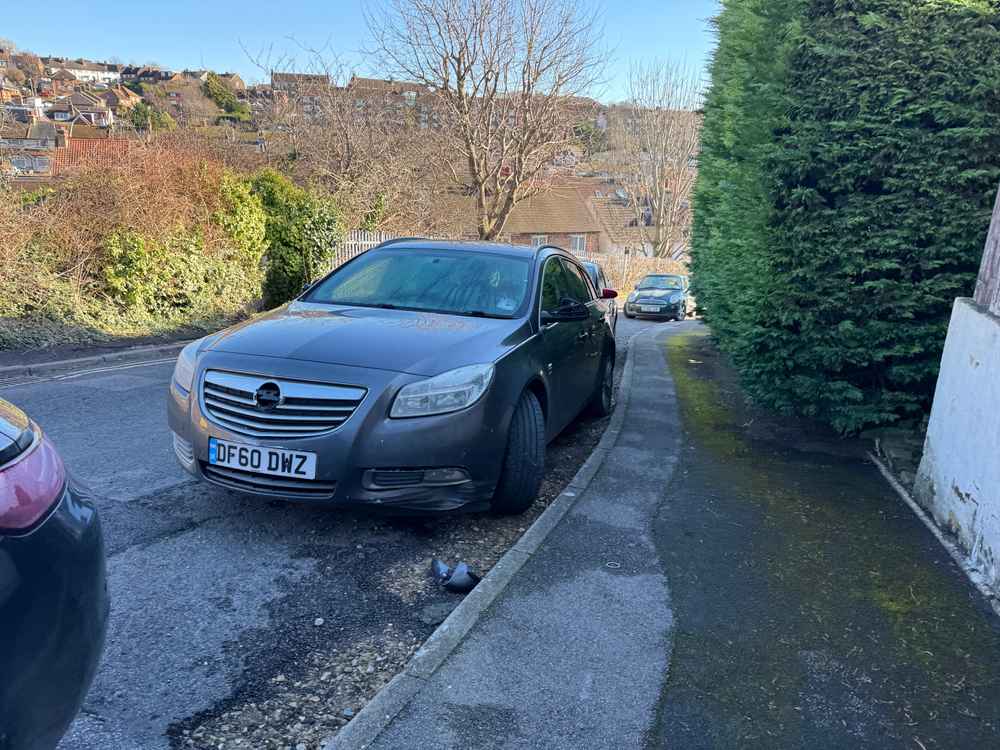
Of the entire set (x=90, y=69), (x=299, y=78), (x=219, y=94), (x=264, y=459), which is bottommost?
(x=264, y=459)

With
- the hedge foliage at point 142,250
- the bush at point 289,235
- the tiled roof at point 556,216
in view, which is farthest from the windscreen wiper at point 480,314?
the tiled roof at point 556,216

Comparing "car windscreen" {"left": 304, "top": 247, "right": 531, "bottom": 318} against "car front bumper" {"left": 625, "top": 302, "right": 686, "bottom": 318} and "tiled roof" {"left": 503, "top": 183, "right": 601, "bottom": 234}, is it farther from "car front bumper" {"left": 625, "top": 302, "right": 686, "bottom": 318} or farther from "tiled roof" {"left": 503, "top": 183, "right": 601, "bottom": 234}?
"tiled roof" {"left": 503, "top": 183, "right": 601, "bottom": 234}

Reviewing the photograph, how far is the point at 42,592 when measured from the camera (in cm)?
161

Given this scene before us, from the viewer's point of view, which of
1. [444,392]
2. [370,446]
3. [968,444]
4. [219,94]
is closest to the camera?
[370,446]

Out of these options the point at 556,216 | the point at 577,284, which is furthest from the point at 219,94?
the point at 577,284

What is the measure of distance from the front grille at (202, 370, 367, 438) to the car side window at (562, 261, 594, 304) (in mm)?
2924

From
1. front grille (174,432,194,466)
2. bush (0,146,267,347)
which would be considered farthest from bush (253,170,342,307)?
front grille (174,432,194,466)

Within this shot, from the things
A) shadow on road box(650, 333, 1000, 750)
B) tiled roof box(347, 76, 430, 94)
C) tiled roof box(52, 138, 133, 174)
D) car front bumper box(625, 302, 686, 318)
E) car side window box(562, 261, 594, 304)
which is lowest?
car front bumper box(625, 302, 686, 318)

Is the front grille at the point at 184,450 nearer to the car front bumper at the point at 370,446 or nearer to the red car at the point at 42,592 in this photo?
the car front bumper at the point at 370,446

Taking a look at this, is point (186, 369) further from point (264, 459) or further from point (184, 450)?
point (264, 459)

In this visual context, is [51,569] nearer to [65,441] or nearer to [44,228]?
[65,441]

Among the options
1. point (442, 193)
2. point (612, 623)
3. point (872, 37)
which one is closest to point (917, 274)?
point (872, 37)

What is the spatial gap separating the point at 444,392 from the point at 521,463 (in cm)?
73

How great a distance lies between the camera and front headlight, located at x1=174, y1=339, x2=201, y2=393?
4.00 metres
